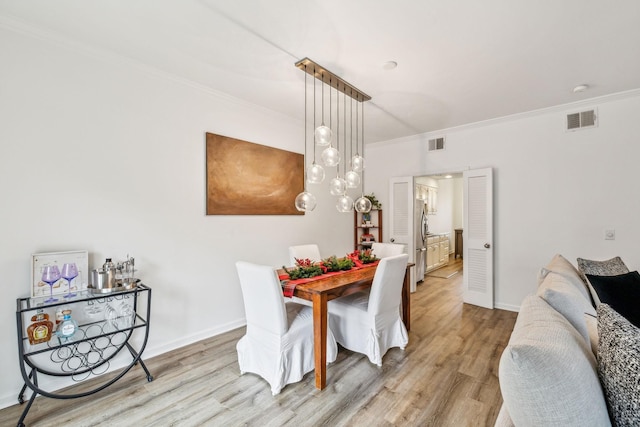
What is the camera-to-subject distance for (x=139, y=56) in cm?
267

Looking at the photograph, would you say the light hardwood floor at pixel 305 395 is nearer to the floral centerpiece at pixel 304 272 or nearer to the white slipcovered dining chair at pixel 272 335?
the white slipcovered dining chair at pixel 272 335

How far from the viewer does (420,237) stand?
19.1 ft

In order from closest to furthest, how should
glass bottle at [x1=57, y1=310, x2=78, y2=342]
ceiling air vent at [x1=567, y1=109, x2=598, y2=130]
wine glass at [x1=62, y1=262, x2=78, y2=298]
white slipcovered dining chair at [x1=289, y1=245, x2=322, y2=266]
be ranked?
1. glass bottle at [x1=57, y1=310, x2=78, y2=342]
2. wine glass at [x1=62, y1=262, x2=78, y2=298]
3. ceiling air vent at [x1=567, y1=109, x2=598, y2=130]
4. white slipcovered dining chair at [x1=289, y1=245, x2=322, y2=266]

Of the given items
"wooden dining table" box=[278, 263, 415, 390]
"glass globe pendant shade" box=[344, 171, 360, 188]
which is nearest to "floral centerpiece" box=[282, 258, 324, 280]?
"wooden dining table" box=[278, 263, 415, 390]

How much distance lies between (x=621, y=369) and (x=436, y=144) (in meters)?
4.47

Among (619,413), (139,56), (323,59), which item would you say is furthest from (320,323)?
(139,56)

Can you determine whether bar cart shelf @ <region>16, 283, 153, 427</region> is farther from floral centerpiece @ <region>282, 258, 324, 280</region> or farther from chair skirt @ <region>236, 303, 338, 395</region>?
floral centerpiece @ <region>282, 258, 324, 280</region>

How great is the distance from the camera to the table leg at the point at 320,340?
2.32 metres

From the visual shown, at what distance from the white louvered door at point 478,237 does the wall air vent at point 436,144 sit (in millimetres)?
641

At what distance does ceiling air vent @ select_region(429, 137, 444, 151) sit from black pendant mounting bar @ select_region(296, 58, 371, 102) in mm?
1963

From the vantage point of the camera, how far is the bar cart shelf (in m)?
2.20

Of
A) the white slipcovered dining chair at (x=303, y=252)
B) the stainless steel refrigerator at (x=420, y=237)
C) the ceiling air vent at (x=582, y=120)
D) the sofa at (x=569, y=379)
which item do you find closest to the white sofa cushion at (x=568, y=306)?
the sofa at (x=569, y=379)

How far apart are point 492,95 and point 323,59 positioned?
217 cm

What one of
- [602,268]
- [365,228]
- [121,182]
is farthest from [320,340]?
[365,228]
